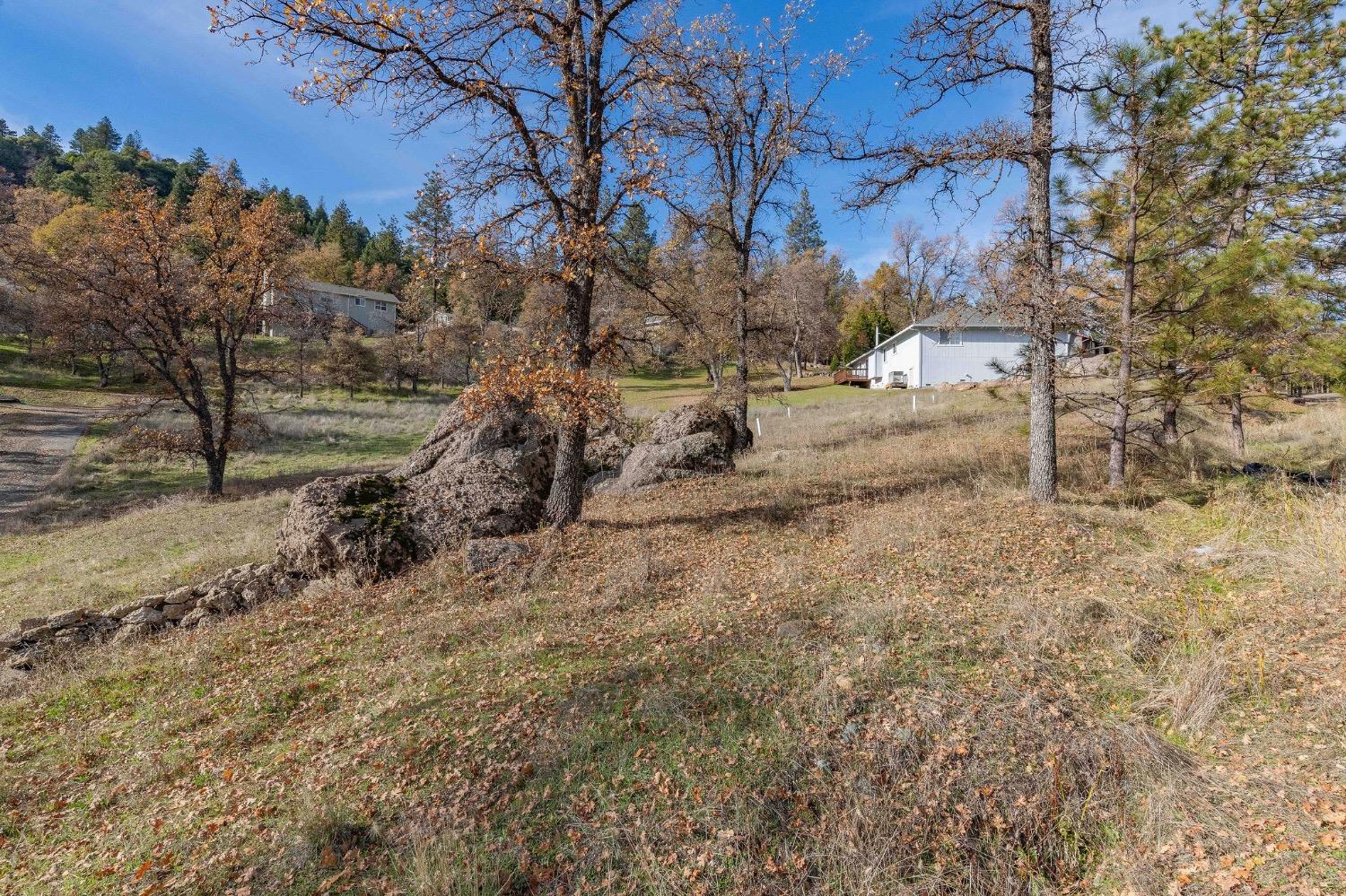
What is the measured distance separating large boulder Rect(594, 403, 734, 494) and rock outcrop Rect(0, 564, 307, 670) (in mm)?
6751

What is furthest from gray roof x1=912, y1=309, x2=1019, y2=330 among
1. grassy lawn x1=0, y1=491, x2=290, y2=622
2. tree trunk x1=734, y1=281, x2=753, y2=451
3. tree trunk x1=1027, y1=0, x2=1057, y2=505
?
grassy lawn x1=0, y1=491, x2=290, y2=622

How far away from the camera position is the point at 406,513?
9047mm

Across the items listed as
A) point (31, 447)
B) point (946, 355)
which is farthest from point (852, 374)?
point (31, 447)

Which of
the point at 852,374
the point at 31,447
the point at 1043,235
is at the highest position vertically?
the point at 852,374

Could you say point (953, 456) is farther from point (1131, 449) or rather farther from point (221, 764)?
point (221, 764)

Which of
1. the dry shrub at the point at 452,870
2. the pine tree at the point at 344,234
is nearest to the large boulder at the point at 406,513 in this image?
the dry shrub at the point at 452,870

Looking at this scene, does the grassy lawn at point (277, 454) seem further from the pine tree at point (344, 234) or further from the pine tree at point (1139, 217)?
the pine tree at point (344, 234)

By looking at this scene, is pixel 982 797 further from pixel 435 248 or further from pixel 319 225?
pixel 319 225

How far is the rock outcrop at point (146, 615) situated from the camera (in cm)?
711

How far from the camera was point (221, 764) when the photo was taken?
4.52 m

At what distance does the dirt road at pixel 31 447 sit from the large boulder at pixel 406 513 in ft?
53.9

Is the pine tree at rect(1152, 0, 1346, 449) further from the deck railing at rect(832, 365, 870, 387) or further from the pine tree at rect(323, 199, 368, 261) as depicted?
the pine tree at rect(323, 199, 368, 261)

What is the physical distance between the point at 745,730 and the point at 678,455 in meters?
9.70

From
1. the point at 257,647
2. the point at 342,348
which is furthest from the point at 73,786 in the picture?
the point at 342,348
